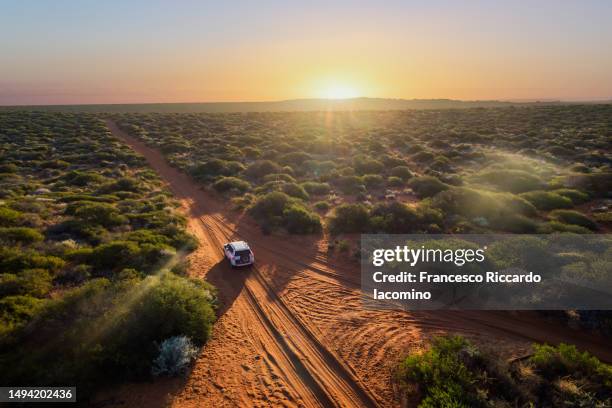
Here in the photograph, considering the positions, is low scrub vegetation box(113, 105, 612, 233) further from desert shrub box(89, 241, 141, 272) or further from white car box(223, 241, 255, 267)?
desert shrub box(89, 241, 141, 272)

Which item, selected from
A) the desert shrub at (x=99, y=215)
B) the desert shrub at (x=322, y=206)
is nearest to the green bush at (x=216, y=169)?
the desert shrub at (x=322, y=206)

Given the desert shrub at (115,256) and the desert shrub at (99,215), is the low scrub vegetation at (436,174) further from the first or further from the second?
the desert shrub at (99,215)

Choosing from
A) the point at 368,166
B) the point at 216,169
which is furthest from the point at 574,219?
the point at 216,169

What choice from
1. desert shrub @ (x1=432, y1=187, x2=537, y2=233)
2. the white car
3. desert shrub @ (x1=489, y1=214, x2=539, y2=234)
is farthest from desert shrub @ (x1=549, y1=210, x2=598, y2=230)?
the white car

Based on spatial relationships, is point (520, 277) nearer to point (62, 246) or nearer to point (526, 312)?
point (526, 312)

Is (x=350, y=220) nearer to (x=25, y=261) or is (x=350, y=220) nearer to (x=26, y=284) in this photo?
(x=26, y=284)

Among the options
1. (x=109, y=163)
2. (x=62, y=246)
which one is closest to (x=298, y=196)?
(x=62, y=246)
